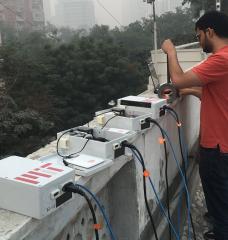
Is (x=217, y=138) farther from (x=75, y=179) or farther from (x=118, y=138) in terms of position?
(x=75, y=179)

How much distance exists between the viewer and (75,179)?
4.91 ft

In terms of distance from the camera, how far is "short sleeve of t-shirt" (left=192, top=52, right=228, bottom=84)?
87.1 inches

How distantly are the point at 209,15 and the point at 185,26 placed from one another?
179 ft

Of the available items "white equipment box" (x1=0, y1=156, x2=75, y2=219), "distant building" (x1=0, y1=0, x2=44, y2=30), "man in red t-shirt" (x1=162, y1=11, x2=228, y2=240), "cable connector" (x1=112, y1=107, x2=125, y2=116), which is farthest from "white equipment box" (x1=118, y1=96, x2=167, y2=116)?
"distant building" (x1=0, y1=0, x2=44, y2=30)

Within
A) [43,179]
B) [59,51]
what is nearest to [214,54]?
[43,179]

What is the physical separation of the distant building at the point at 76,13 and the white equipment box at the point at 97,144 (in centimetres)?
5639

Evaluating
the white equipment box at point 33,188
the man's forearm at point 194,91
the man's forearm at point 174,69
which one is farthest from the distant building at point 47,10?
the white equipment box at point 33,188

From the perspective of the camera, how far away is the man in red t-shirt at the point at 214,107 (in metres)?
2.28

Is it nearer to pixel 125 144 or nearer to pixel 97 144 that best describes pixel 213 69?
pixel 125 144

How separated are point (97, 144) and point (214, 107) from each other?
35.8 inches

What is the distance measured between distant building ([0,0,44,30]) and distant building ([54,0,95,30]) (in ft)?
13.5

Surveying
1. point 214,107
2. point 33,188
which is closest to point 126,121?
point 214,107

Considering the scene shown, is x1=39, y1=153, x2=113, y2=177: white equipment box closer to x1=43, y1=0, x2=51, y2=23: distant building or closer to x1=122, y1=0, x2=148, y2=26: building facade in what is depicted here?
x1=122, y1=0, x2=148, y2=26: building facade

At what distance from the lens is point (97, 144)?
1.75m
